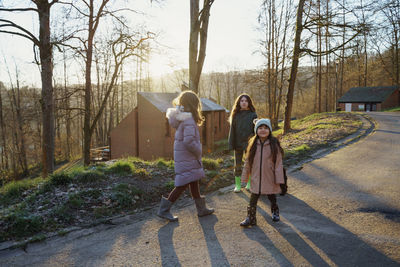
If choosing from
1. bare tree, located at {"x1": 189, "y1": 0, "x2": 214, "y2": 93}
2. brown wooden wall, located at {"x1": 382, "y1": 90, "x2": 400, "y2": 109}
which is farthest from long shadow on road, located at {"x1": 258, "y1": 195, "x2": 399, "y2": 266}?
brown wooden wall, located at {"x1": 382, "y1": 90, "x2": 400, "y2": 109}

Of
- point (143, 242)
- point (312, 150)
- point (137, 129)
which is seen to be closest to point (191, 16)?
point (312, 150)

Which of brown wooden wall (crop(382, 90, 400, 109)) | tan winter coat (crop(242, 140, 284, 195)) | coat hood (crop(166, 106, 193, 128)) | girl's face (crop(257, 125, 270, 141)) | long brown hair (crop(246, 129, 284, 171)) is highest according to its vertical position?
brown wooden wall (crop(382, 90, 400, 109))

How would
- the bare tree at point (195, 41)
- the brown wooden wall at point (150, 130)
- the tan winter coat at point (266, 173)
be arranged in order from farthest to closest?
the brown wooden wall at point (150, 130)
the bare tree at point (195, 41)
the tan winter coat at point (266, 173)

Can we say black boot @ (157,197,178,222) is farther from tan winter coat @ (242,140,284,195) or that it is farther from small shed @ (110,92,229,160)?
small shed @ (110,92,229,160)

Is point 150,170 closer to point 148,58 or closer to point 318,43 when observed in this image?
point 148,58

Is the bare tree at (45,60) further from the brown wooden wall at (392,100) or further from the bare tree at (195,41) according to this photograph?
A: the brown wooden wall at (392,100)

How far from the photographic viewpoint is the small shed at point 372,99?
42.5 metres

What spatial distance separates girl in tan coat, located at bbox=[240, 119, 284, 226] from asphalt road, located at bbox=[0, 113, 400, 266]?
265mm

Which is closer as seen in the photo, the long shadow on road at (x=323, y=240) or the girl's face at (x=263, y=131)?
the long shadow on road at (x=323, y=240)

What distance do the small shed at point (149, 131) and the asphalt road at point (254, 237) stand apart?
18559 millimetres

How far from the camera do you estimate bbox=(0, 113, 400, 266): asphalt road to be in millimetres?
3160

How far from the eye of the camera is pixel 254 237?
367 cm

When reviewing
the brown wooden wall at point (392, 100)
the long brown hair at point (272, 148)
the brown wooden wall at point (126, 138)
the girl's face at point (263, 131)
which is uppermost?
the brown wooden wall at point (392, 100)

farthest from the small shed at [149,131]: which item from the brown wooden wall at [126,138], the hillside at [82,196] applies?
the hillside at [82,196]
